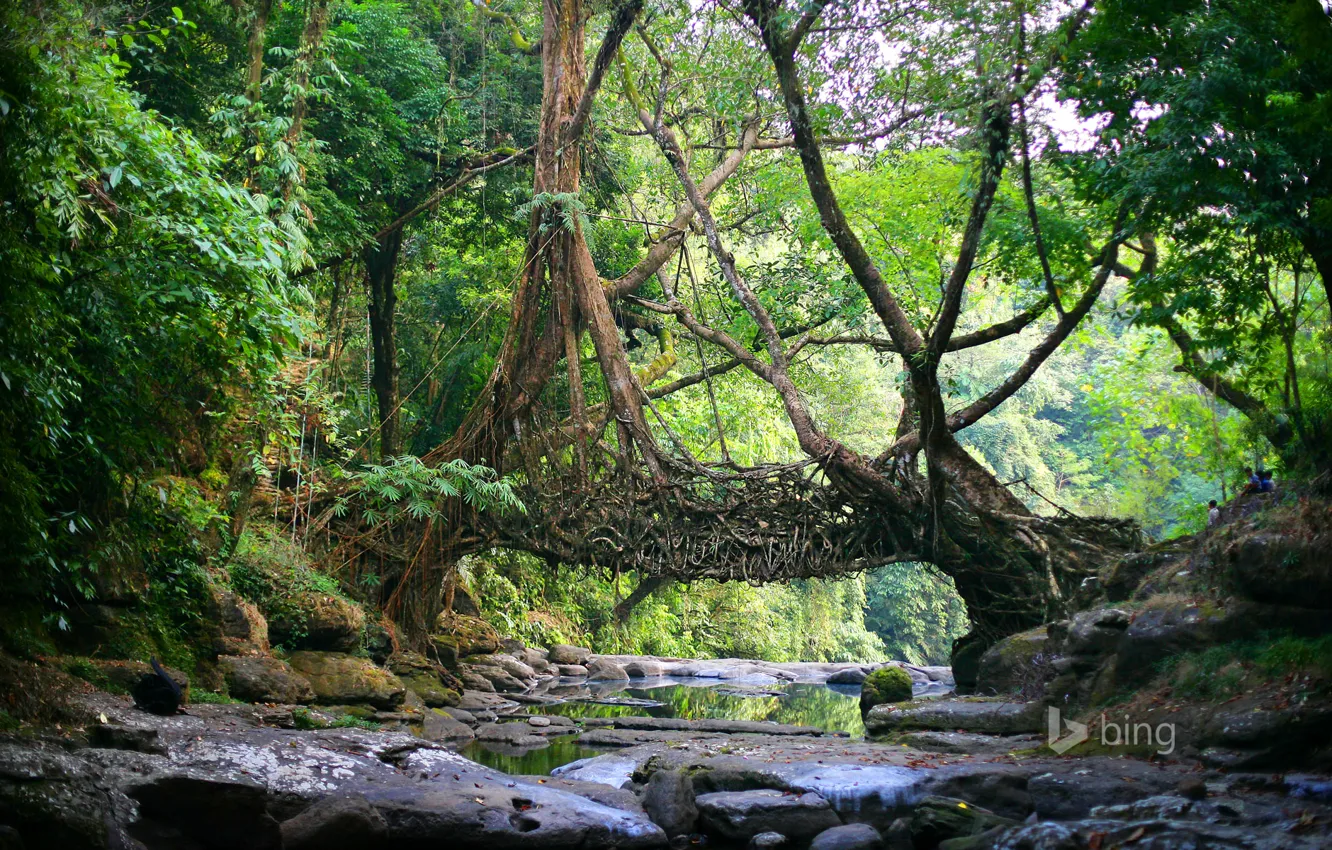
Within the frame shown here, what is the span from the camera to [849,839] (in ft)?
20.3

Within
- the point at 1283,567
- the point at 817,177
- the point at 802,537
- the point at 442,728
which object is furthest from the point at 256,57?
the point at 1283,567

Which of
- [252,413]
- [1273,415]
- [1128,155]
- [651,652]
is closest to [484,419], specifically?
[252,413]

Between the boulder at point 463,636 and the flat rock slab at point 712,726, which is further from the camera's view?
the boulder at point 463,636

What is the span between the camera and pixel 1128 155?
8.18 meters

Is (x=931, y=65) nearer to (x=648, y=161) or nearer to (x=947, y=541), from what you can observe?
(x=947, y=541)

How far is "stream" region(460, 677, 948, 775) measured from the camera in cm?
954

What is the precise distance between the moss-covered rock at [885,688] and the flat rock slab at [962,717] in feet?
8.62

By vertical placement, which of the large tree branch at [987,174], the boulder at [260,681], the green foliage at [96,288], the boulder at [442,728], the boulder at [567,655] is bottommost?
the boulder at [567,655]

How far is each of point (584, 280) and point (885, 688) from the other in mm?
6799

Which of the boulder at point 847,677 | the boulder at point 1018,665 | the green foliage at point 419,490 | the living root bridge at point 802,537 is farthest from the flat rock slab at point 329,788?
the boulder at point 847,677

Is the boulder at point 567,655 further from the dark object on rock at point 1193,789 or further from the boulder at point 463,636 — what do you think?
the dark object on rock at point 1193,789

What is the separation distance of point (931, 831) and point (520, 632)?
14901 mm

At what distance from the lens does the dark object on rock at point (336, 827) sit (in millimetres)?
5188

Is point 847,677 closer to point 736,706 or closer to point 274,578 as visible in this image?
point 736,706
